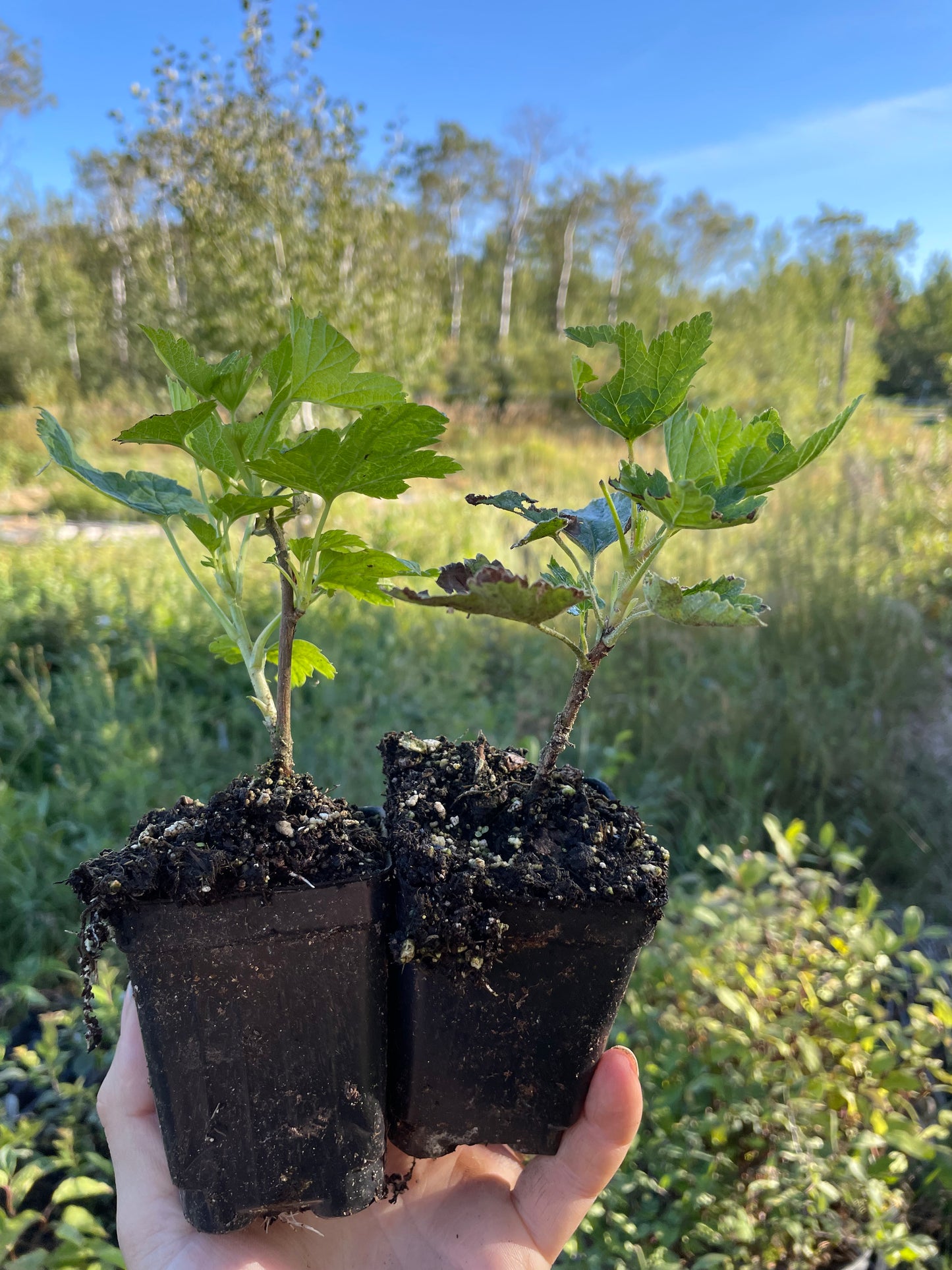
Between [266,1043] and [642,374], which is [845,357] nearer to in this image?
[642,374]

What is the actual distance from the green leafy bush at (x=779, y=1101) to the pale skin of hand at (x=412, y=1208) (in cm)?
30

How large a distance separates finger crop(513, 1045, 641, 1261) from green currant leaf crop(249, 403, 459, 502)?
2.21 feet

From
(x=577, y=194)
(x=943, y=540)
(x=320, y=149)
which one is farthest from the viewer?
(x=577, y=194)

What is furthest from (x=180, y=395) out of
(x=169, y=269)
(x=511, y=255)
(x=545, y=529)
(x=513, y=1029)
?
(x=511, y=255)

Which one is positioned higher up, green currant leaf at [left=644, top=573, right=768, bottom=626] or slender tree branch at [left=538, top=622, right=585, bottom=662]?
green currant leaf at [left=644, top=573, right=768, bottom=626]

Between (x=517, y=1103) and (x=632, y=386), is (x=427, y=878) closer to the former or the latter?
(x=517, y=1103)

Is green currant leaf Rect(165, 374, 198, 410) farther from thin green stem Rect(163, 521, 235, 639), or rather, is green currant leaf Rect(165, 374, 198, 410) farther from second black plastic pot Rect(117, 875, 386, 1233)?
second black plastic pot Rect(117, 875, 386, 1233)

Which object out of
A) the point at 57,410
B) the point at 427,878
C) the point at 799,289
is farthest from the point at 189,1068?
the point at 799,289

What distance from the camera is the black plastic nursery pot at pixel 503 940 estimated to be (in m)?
0.70

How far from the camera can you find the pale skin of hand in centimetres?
83

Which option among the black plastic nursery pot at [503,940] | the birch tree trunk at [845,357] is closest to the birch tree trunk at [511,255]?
the birch tree trunk at [845,357]

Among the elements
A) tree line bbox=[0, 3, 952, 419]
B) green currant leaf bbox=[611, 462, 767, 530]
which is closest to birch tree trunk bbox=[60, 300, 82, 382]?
tree line bbox=[0, 3, 952, 419]

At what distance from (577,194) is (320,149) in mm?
25241

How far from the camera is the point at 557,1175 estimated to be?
0.93 meters
